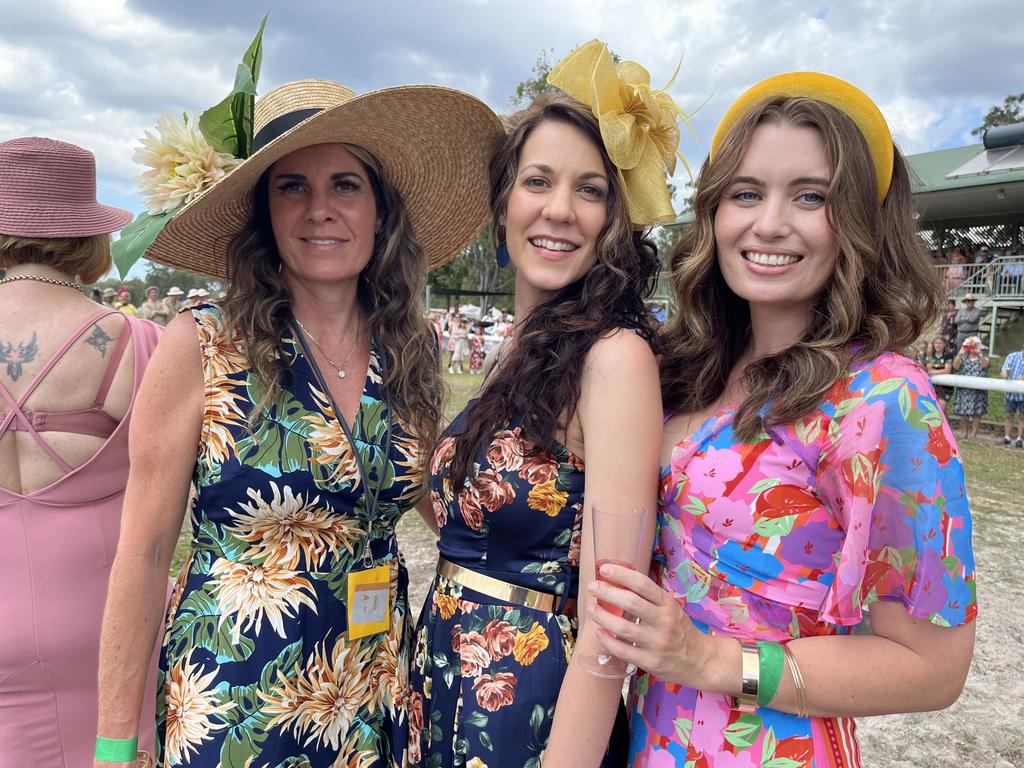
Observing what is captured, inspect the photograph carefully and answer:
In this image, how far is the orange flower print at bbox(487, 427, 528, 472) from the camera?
5.84ft

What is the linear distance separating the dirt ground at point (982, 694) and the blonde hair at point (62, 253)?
10.5 ft

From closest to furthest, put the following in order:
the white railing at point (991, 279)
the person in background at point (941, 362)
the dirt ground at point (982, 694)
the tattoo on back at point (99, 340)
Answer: the tattoo on back at point (99, 340) < the dirt ground at point (982, 694) < the person in background at point (941, 362) < the white railing at point (991, 279)

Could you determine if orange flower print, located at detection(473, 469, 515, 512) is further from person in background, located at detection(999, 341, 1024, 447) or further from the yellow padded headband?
person in background, located at detection(999, 341, 1024, 447)

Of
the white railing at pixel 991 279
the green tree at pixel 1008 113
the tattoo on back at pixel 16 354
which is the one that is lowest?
the tattoo on back at pixel 16 354

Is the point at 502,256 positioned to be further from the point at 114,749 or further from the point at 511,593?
the point at 114,749

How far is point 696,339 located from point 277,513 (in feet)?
4.09

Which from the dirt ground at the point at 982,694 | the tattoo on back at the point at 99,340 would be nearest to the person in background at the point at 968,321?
the dirt ground at the point at 982,694

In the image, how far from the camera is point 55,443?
2.56m

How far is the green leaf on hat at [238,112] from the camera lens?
199cm

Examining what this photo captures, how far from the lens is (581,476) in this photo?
1.77 meters

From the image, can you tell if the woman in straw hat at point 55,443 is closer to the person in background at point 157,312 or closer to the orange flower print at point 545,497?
the orange flower print at point 545,497

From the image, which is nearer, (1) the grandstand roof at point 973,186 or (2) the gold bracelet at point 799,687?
(2) the gold bracelet at point 799,687

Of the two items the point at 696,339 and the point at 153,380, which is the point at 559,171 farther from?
the point at 153,380

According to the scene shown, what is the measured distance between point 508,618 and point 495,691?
0.58ft
